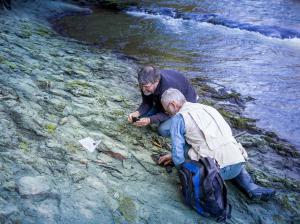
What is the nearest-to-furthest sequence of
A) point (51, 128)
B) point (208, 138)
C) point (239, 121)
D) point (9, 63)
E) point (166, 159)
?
point (208, 138) < point (166, 159) < point (51, 128) < point (9, 63) < point (239, 121)

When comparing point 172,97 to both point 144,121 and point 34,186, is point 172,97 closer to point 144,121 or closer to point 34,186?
point 144,121

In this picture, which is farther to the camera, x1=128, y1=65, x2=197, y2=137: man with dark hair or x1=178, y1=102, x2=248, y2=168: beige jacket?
x1=128, y1=65, x2=197, y2=137: man with dark hair

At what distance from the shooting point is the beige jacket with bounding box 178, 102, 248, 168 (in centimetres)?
354

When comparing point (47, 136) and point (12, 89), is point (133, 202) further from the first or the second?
point (12, 89)

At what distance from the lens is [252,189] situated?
3863 millimetres

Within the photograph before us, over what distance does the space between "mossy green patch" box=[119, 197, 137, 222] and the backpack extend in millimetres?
525

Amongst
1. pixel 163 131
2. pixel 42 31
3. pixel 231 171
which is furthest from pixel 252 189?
pixel 42 31

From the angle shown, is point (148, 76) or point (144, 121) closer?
point (148, 76)

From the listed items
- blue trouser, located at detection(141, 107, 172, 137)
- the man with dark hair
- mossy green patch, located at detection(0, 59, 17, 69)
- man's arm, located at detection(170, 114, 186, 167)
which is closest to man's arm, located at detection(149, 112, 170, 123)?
the man with dark hair

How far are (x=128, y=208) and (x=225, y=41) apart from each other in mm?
8990

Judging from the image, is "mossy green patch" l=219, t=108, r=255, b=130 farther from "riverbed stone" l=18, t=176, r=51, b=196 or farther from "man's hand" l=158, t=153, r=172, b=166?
"riverbed stone" l=18, t=176, r=51, b=196

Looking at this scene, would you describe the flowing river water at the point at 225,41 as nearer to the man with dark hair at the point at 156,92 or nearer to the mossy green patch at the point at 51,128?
the man with dark hair at the point at 156,92

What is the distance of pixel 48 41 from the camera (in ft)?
30.3

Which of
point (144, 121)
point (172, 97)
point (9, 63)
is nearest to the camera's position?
point (172, 97)
